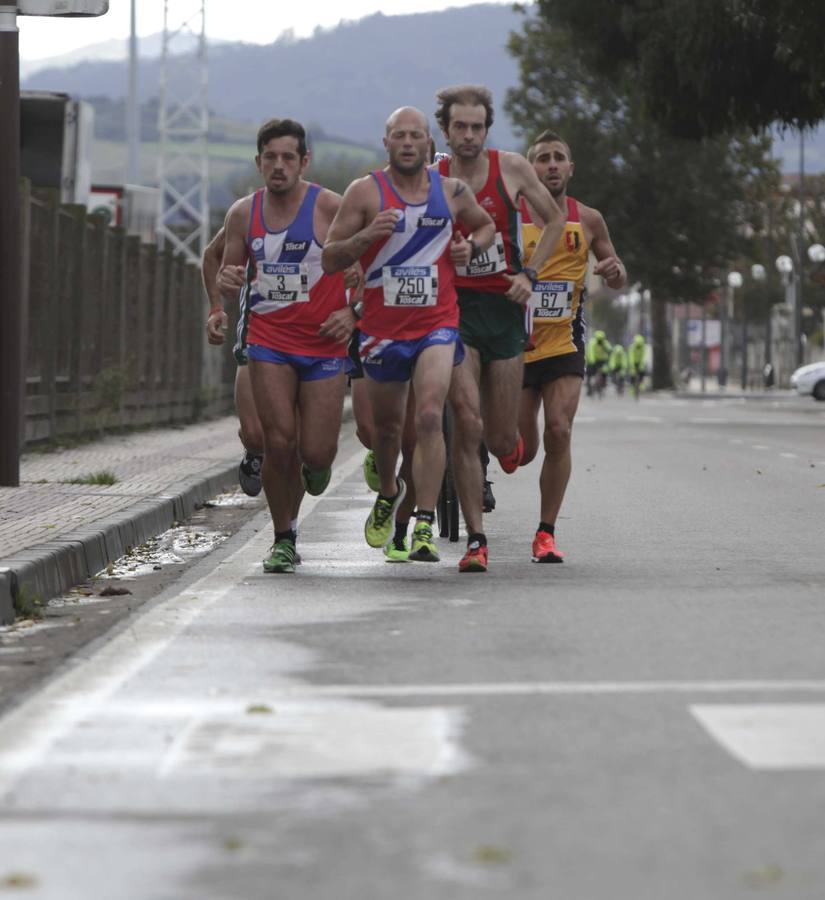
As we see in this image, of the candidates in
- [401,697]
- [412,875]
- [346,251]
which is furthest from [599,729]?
[346,251]

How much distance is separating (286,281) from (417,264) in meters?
0.64

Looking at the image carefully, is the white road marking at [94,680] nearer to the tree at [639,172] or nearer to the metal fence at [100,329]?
the metal fence at [100,329]

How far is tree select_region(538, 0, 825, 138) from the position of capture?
36.2m

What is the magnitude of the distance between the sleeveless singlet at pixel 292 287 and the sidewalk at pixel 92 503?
1.41 metres

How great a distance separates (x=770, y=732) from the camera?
6129 millimetres

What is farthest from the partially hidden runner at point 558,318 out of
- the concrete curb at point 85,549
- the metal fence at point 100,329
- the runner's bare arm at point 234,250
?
the metal fence at point 100,329

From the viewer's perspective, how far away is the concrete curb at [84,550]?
9859 mm

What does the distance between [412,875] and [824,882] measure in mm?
781

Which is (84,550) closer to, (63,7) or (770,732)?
(63,7)

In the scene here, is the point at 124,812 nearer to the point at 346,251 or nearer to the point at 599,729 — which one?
the point at 599,729

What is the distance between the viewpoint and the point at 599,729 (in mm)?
6230

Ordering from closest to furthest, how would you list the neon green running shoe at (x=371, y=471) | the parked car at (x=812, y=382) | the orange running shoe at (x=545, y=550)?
1. the orange running shoe at (x=545, y=550)
2. the neon green running shoe at (x=371, y=471)
3. the parked car at (x=812, y=382)

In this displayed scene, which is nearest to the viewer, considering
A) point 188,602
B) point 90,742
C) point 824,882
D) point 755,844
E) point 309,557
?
point 824,882

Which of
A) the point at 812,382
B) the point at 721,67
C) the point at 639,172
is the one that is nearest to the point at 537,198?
the point at 721,67
